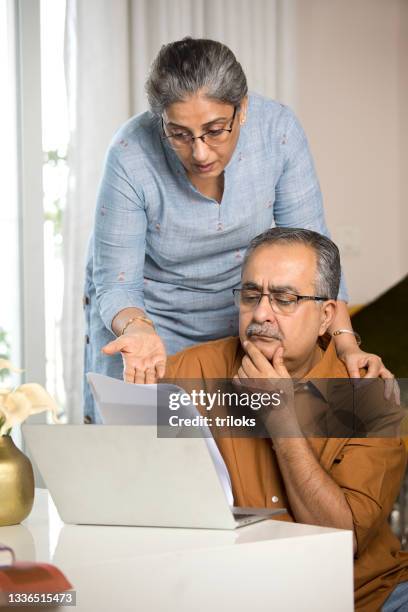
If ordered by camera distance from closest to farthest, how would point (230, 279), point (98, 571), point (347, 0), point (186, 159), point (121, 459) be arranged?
point (98, 571) → point (121, 459) → point (186, 159) → point (230, 279) → point (347, 0)

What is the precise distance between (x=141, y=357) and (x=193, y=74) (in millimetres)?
554

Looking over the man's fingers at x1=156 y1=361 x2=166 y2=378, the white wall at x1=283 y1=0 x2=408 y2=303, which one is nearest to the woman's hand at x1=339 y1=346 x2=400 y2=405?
the man's fingers at x1=156 y1=361 x2=166 y2=378

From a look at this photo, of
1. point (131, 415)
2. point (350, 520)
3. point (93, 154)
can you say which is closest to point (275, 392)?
point (350, 520)

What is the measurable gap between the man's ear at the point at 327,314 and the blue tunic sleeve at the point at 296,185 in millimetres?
203

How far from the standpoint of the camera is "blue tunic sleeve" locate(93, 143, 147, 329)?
6.86 feet

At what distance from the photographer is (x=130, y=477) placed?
130cm

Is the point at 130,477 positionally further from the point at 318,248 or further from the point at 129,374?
the point at 318,248

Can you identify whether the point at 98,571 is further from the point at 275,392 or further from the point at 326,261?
the point at 326,261

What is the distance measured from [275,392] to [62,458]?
21.9 inches

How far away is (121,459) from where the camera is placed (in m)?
1.29

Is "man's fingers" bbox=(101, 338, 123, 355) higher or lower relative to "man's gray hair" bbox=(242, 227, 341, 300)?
lower

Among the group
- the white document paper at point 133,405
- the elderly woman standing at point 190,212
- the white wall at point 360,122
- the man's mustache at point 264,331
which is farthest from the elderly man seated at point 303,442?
the white wall at point 360,122

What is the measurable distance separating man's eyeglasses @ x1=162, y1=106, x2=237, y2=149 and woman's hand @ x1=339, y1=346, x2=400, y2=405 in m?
0.50

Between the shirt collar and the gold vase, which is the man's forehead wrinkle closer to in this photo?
the shirt collar
